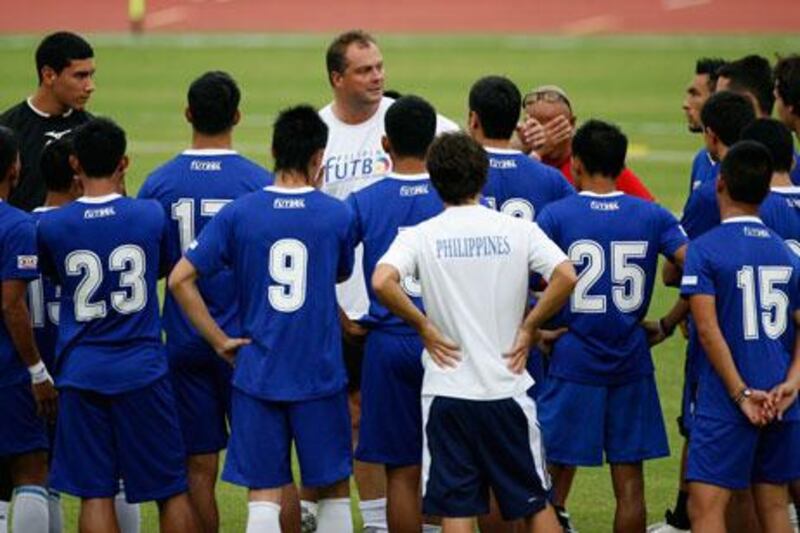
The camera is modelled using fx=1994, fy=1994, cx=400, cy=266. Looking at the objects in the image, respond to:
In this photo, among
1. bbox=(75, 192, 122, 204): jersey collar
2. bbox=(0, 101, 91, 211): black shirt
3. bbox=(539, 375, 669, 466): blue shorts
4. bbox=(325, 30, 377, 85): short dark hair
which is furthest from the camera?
bbox=(325, 30, 377, 85): short dark hair

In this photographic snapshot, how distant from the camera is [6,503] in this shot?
10.5 metres

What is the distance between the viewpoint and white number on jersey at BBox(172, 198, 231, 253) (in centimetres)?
1032

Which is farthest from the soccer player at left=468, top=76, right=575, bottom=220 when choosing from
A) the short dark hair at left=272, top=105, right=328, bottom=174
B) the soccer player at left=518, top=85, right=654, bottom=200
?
the short dark hair at left=272, top=105, right=328, bottom=174

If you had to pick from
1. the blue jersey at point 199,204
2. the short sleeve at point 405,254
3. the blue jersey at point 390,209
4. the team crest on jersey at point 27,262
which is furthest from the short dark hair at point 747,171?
the team crest on jersey at point 27,262

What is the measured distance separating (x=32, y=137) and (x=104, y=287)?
2.18 m

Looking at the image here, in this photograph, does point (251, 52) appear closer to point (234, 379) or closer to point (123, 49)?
point (123, 49)

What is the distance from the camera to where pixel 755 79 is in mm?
11828

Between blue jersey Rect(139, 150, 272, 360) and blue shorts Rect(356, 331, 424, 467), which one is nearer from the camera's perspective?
blue shorts Rect(356, 331, 424, 467)

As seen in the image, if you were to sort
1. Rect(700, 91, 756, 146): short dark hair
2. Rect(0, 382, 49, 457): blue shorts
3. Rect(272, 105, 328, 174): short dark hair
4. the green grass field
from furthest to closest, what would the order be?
the green grass field < Rect(700, 91, 756, 146): short dark hair < Rect(0, 382, 49, 457): blue shorts < Rect(272, 105, 328, 174): short dark hair

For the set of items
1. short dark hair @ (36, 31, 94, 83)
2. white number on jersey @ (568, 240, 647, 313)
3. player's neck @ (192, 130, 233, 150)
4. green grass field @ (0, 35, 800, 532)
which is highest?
short dark hair @ (36, 31, 94, 83)

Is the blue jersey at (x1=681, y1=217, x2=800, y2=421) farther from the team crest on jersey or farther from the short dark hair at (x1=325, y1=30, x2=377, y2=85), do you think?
the team crest on jersey

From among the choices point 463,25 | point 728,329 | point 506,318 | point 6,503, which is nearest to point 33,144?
point 6,503

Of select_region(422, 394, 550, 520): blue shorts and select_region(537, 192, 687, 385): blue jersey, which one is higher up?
select_region(537, 192, 687, 385): blue jersey

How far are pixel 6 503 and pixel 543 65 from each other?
2371cm
